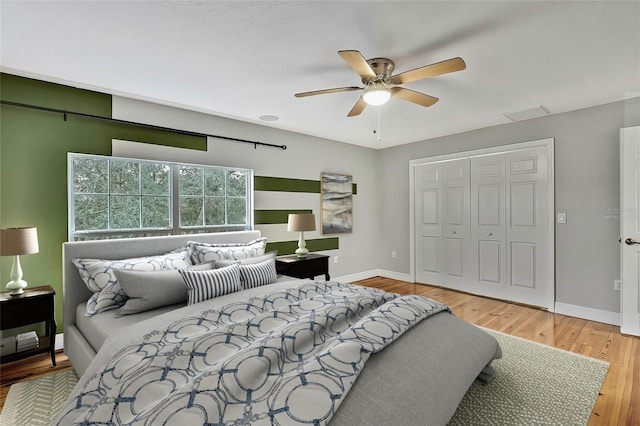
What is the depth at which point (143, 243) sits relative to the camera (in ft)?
9.55

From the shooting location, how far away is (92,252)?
8.66ft

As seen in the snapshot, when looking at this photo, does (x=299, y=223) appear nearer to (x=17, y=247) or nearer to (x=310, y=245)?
(x=310, y=245)

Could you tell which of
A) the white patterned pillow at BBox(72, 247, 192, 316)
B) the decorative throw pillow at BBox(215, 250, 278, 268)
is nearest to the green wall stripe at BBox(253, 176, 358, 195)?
the decorative throw pillow at BBox(215, 250, 278, 268)

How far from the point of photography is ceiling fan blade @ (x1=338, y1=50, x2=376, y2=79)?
6.02ft

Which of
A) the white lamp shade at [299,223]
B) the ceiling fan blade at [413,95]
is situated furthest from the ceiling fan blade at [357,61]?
the white lamp shade at [299,223]

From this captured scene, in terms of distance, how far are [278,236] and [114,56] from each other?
8.75 feet

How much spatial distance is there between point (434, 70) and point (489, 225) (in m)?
3.02

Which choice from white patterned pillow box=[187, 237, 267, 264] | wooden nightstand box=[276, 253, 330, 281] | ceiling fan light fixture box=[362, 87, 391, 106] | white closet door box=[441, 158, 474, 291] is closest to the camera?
ceiling fan light fixture box=[362, 87, 391, 106]

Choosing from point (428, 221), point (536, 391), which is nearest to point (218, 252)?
point (536, 391)

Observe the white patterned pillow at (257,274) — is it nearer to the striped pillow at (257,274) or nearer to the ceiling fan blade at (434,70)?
the striped pillow at (257,274)

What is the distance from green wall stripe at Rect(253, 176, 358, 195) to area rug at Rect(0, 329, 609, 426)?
102 inches

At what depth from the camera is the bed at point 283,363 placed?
1.13 m

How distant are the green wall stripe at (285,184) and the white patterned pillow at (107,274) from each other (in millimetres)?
1631

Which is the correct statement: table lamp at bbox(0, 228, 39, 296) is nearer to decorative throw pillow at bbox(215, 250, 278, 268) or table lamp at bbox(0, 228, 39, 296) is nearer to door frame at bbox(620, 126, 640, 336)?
decorative throw pillow at bbox(215, 250, 278, 268)
